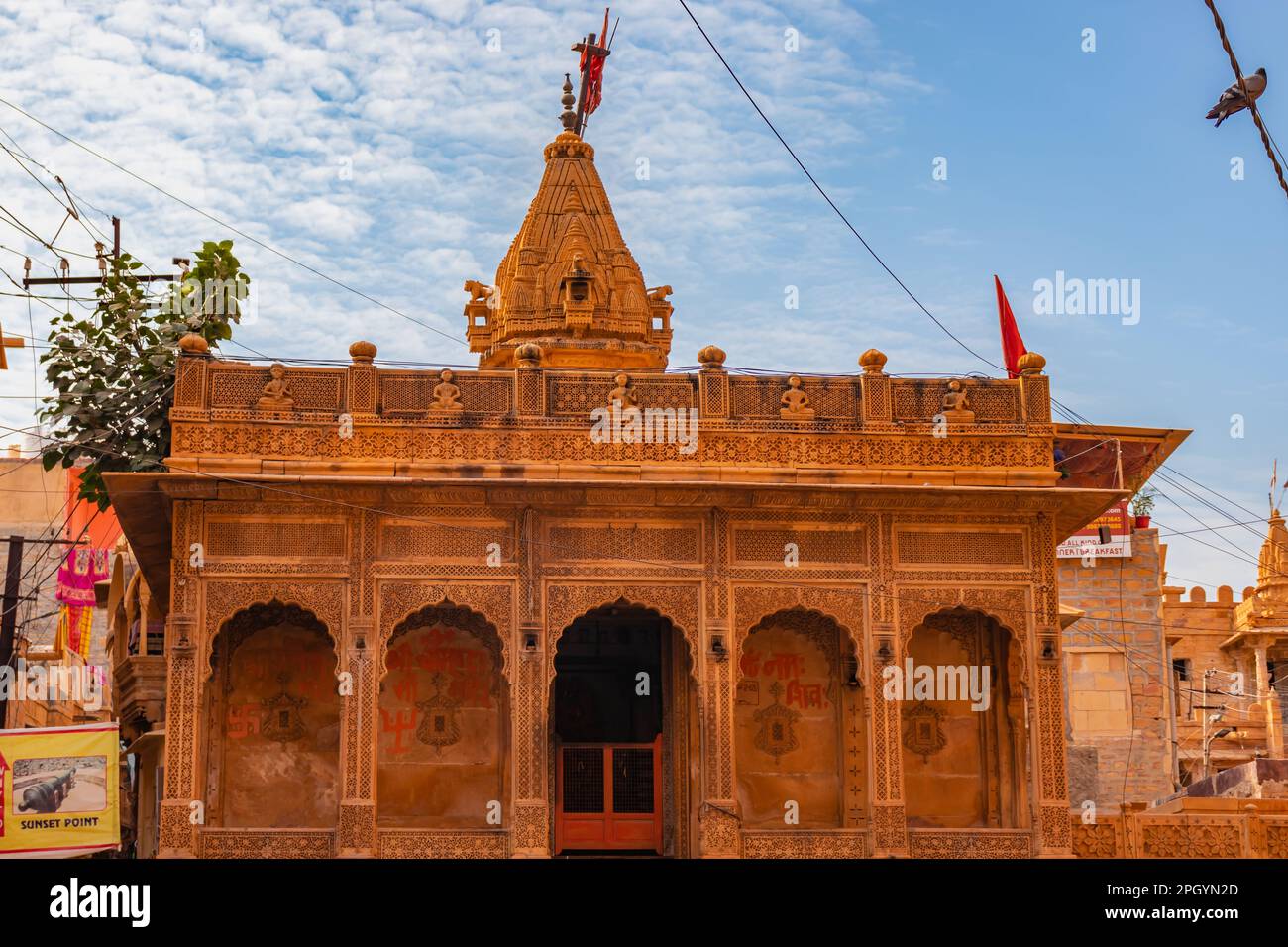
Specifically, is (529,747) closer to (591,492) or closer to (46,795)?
(591,492)

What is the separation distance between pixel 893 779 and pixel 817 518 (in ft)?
11.0

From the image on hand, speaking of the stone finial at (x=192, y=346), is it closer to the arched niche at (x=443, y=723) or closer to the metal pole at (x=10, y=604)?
the arched niche at (x=443, y=723)

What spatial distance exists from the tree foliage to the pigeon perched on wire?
14014 mm

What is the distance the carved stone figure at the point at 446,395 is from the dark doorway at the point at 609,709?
402 centimetres

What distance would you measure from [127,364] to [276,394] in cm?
334

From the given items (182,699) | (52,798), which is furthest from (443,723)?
(52,798)

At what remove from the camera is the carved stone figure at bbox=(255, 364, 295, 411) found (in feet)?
71.6

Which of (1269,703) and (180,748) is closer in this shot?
(180,748)

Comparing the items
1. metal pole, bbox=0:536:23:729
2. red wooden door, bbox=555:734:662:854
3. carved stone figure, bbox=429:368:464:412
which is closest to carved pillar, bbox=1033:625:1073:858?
red wooden door, bbox=555:734:662:854

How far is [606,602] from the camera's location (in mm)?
21500

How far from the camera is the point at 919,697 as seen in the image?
22.9m

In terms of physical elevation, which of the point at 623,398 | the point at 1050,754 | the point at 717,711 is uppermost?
the point at 623,398
